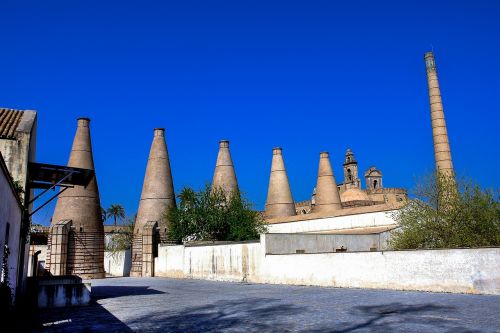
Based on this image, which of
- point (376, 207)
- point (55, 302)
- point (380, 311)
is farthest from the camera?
point (376, 207)

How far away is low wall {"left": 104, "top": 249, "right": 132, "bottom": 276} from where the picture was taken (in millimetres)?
35531

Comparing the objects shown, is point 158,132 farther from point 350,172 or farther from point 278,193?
point 350,172

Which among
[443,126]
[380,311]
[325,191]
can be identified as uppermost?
[443,126]

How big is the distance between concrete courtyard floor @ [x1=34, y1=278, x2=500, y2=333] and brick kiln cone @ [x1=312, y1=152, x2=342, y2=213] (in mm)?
25860

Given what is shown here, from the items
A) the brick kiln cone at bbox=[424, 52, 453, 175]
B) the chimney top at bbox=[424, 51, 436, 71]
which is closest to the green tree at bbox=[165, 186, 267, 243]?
the brick kiln cone at bbox=[424, 52, 453, 175]

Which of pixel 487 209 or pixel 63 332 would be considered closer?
pixel 63 332

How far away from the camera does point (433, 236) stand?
18.7 meters

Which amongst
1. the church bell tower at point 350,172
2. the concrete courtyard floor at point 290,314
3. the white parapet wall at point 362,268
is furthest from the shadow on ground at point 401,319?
the church bell tower at point 350,172

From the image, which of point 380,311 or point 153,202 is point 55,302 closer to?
point 380,311

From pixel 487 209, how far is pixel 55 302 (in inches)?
619

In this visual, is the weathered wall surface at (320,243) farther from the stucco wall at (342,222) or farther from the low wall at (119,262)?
the low wall at (119,262)

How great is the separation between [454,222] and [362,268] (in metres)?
4.53

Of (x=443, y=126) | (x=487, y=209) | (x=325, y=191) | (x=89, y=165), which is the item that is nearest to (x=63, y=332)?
(x=487, y=209)

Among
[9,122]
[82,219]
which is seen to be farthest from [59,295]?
[82,219]
